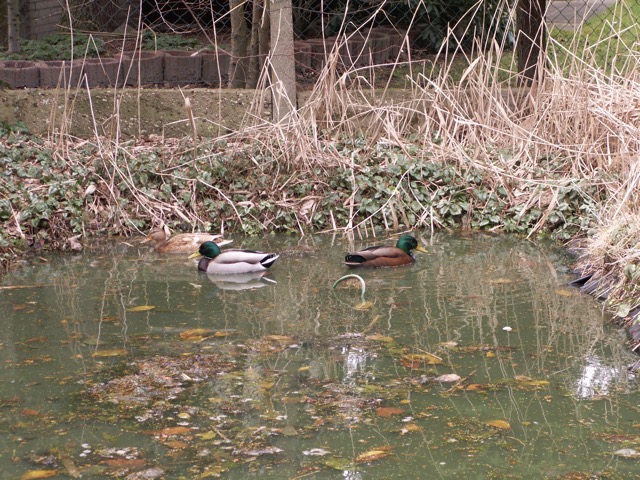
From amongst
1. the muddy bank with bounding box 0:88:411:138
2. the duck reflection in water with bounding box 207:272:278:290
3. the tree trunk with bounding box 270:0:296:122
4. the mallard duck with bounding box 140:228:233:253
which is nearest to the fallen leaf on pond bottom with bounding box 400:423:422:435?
the duck reflection in water with bounding box 207:272:278:290

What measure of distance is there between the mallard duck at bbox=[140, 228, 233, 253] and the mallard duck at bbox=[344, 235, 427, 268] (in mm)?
1174

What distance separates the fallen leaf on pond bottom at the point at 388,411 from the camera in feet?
14.3

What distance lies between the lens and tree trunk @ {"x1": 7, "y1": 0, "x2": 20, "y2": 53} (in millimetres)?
10633

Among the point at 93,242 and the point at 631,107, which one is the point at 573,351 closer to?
the point at 631,107

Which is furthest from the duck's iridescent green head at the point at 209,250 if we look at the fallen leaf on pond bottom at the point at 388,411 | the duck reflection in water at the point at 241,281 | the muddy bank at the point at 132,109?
the fallen leaf on pond bottom at the point at 388,411

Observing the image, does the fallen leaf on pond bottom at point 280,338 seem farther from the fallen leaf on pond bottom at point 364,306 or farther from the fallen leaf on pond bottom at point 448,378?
the fallen leaf on pond bottom at point 448,378

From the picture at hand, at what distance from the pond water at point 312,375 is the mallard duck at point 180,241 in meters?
0.43

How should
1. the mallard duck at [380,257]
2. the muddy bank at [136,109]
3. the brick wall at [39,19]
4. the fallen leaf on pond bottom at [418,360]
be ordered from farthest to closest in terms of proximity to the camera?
the brick wall at [39,19] → the muddy bank at [136,109] → the mallard duck at [380,257] → the fallen leaf on pond bottom at [418,360]

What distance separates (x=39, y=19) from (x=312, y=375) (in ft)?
28.7

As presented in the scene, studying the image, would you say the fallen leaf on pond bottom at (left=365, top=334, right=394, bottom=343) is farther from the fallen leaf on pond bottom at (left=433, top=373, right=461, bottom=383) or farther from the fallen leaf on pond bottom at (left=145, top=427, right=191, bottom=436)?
the fallen leaf on pond bottom at (left=145, top=427, right=191, bottom=436)

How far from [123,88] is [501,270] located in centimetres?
441

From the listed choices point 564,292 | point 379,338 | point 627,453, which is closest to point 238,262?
point 379,338

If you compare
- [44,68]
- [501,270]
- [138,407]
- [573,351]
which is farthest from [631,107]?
[44,68]

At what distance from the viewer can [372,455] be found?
3.97 m
